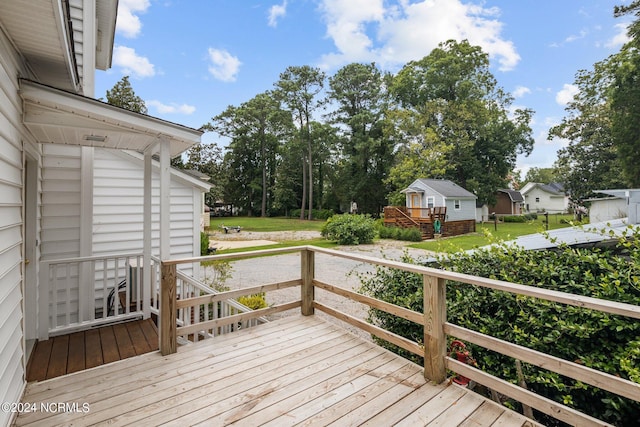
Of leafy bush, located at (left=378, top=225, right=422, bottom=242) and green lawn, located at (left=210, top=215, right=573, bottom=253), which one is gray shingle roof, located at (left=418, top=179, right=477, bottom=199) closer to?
green lawn, located at (left=210, top=215, right=573, bottom=253)

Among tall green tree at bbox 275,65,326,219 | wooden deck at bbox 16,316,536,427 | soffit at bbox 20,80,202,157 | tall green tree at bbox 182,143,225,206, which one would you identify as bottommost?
wooden deck at bbox 16,316,536,427

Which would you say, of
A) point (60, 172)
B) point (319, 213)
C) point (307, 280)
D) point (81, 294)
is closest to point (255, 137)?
point (319, 213)

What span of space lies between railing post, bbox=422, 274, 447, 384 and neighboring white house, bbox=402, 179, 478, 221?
1786 centimetres

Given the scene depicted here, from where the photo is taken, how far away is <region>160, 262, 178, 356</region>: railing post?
278cm

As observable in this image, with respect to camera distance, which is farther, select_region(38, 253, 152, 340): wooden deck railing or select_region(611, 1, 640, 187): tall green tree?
select_region(611, 1, 640, 187): tall green tree

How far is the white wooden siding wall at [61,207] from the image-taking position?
367cm

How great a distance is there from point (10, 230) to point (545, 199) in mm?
44740

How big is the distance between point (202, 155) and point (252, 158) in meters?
5.40

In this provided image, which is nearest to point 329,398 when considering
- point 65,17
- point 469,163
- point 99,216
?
point 65,17

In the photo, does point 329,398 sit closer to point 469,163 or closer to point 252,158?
point 469,163

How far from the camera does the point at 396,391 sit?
220 centimetres

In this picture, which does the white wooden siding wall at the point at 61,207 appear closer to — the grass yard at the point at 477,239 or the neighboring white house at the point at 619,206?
the grass yard at the point at 477,239

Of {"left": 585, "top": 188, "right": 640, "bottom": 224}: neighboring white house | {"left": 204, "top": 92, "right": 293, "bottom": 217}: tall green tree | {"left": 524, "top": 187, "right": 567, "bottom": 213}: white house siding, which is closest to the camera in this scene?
{"left": 585, "top": 188, "right": 640, "bottom": 224}: neighboring white house

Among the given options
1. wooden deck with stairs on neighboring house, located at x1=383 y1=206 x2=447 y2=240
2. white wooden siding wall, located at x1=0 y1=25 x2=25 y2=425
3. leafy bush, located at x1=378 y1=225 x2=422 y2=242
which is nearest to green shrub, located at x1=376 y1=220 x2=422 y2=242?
leafy bush, located at x1=378 y1=225 x2=422 y2=242
